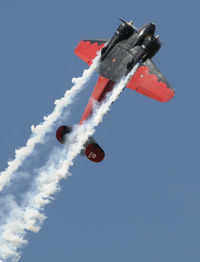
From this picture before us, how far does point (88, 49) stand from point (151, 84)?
7.30 metres

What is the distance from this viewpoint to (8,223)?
67062mm

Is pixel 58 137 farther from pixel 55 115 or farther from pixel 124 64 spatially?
pixel 124 64

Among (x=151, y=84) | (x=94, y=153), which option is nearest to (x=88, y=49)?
(x=151, y=84)

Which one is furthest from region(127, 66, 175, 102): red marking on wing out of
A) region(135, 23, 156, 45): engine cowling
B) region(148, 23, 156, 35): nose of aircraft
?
region(148, 23, 156, 35): nose of aircraft

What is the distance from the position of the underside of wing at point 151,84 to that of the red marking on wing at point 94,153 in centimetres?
605

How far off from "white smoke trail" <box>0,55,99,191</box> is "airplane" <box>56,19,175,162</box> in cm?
122

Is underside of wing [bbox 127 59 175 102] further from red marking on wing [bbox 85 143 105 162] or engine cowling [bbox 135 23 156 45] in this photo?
red marking on wing [bbox 85 143 105 162]

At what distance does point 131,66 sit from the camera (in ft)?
230

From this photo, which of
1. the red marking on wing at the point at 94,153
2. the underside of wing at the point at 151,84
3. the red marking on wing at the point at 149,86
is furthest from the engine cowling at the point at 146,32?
the red marking on wing at the point at 94,153

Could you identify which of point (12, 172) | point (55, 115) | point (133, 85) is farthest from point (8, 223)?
point (133, 85)

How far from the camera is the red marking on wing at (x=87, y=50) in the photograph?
74125 mm

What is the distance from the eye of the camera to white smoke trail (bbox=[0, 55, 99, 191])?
226 ft

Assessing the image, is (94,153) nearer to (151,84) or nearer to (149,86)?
(149,86)

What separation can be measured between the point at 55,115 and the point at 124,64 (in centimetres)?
670
